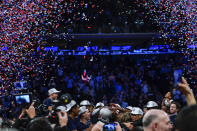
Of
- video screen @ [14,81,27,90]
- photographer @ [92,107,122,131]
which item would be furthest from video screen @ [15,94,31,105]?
video screen @ [14,81,27,90]

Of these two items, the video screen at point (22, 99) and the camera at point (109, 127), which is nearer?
the video screen at point (22, 99)

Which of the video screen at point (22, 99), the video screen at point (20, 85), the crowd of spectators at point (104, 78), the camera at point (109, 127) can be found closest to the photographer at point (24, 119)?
the video screen at point (22, 99)

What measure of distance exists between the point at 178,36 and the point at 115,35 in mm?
3032

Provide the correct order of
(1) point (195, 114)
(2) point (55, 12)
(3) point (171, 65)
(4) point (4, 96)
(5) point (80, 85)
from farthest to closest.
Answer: (3) point (171, 65)
(5) point (80, 85)
(2) point (55, 12)
(4) point (4, 96)
(1) point (195, 114)

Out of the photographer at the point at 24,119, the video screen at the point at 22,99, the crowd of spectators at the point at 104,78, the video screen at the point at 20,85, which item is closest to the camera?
the photographer at the point at 24,119

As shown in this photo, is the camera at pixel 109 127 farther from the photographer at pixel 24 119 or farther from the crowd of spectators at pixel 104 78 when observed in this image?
the crowd of spectators at pixel 104 78

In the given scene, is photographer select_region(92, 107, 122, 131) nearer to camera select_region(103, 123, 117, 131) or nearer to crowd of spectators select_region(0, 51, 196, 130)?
camera select_region(103, 123, 117, 131)

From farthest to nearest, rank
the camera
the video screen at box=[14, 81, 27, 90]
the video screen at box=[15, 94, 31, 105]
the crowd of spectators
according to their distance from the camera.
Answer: the crowd of spectators
the video screen at box=[14, 81, 27, 90]
the camera
the video screen at box=[15, 94, 31, 105]

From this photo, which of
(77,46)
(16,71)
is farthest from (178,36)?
(16,71)

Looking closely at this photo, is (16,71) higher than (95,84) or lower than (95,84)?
higher

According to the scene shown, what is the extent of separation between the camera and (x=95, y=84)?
15.1 meters

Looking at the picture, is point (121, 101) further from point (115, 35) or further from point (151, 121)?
point (151, 121)

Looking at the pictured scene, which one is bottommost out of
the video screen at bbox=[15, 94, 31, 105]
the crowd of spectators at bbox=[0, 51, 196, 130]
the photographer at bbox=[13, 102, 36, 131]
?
the crowd of spectators at bbox=[0, 51, 196, 130]

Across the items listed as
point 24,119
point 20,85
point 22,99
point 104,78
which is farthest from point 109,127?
point 104,78
